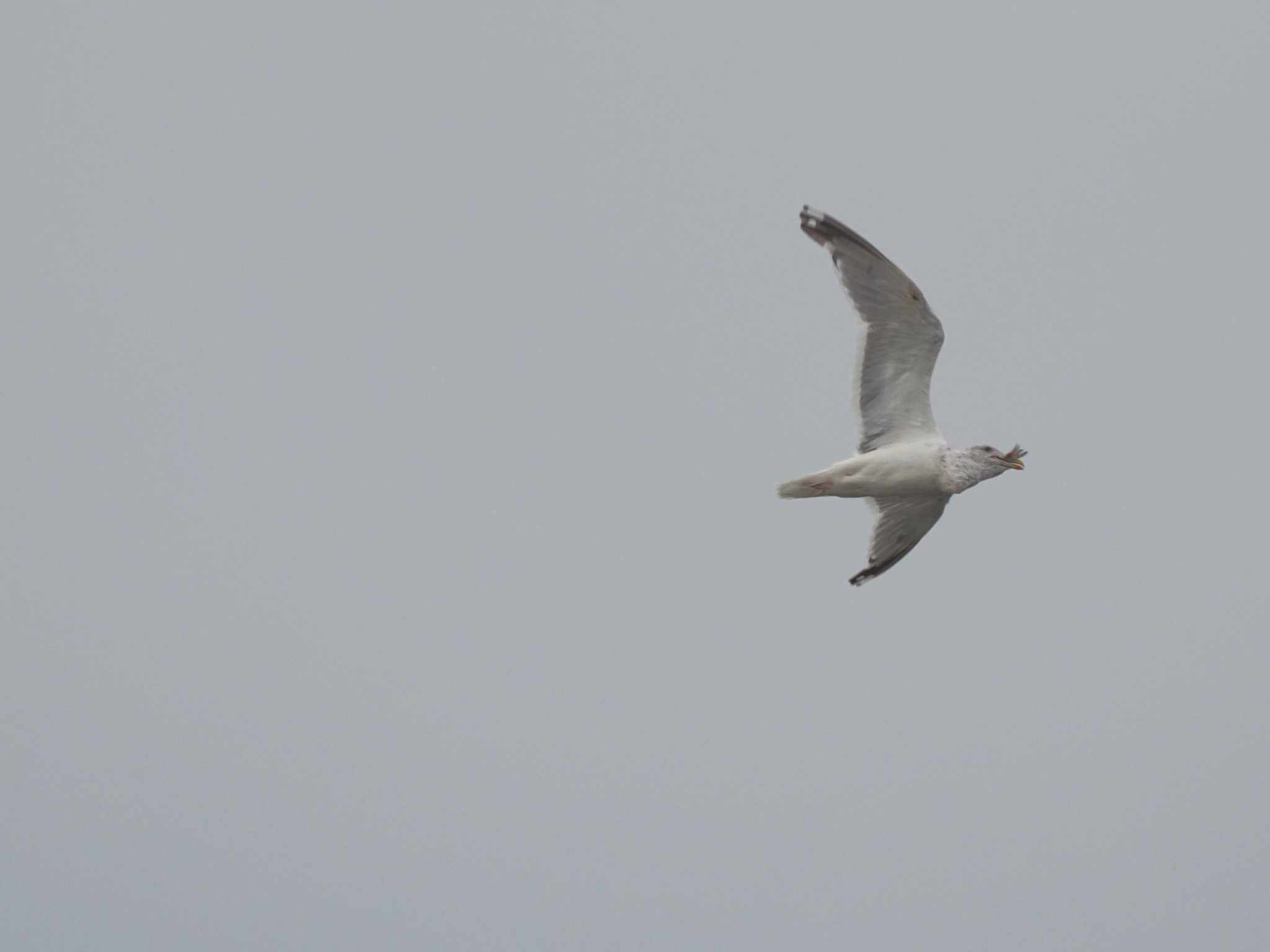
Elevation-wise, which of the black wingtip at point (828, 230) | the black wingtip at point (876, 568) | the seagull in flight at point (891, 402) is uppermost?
the black wingtip at point (828, 230)

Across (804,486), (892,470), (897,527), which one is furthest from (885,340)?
(897,527)

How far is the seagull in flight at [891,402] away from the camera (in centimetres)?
2416

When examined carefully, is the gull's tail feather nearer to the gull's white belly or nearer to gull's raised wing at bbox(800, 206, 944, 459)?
the gull's white belly

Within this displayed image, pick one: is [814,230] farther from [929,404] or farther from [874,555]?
[874,555]

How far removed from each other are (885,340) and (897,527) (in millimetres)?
3753

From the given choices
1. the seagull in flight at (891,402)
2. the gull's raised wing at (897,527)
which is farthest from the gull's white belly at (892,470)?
the gull's raised wing at (897,527)

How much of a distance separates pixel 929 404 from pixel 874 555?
9.91 feet

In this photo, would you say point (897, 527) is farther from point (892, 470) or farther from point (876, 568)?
point (892, 470)

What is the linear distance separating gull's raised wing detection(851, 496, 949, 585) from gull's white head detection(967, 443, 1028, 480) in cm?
114

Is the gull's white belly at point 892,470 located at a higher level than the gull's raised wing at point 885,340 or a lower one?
lower

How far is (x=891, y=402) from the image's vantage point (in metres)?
25.6

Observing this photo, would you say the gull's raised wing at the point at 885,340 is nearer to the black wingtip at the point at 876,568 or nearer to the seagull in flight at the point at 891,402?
the seagull in flight at the point at 891,402

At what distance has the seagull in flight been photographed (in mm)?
24156

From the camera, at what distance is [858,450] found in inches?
1019
